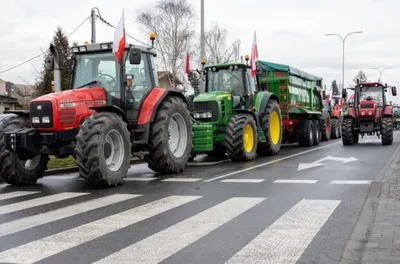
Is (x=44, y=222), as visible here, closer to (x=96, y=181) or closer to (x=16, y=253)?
(x=16, y=253)

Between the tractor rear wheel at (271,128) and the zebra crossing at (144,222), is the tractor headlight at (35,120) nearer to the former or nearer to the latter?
the zebra crossing at (144,222)

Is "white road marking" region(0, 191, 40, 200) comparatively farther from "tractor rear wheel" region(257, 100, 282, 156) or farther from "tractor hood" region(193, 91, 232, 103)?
"tractor rear wheel" region(257, 100, 282, 156)

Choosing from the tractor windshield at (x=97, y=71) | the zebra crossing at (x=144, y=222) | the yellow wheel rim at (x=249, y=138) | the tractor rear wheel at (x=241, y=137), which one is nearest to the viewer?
the zebra crossing at (x=144, y=222)

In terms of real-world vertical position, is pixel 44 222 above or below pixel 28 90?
below

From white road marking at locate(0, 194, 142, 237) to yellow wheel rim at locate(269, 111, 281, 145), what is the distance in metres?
9.02

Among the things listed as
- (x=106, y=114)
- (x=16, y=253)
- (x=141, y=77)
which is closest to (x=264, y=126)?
(x=141, y=77)

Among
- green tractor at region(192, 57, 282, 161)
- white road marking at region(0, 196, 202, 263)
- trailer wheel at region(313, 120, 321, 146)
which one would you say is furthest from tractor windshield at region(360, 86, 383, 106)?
white road marking at region(0, 196, 202, 263)

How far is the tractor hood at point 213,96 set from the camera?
1523 centimetres

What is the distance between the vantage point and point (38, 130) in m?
9.98

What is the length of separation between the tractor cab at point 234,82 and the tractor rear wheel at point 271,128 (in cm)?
82

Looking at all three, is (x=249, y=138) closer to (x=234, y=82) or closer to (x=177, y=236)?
(x=234, y=82)

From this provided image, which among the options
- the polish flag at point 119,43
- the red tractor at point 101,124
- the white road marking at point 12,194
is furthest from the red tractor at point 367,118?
the white road marking at point 12,194

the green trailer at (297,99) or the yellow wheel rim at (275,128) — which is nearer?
the yellow wheel rim at (275,128)

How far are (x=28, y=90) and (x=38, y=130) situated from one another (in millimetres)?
65868
